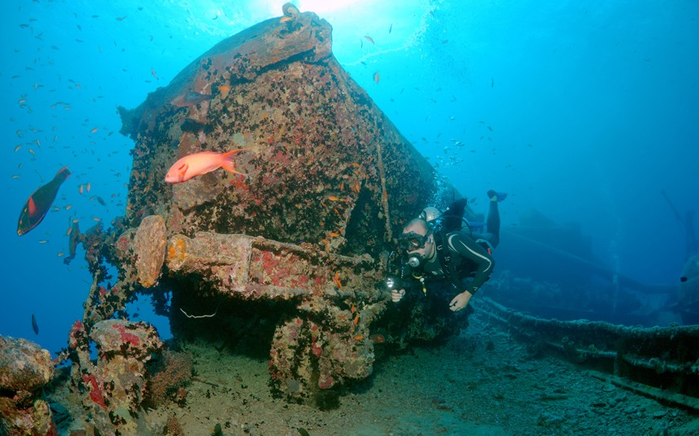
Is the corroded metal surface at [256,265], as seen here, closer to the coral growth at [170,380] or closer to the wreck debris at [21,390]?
the coral growth at [170,380]

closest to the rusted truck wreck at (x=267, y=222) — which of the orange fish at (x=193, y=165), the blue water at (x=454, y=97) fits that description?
the orange fish at (x=193, y=165)

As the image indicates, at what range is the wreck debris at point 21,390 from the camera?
2.26 meters

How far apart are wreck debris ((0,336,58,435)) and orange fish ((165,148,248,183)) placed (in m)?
1.79

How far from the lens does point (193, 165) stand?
3439mm

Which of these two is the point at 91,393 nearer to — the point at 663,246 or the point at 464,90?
the point at 464,90

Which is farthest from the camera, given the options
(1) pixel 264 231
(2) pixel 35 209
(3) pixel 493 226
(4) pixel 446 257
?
(3) pixel 493 226

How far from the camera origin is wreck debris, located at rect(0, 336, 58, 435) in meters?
2.26

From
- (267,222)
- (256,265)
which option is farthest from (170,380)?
(267,222)

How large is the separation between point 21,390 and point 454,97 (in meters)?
25.6

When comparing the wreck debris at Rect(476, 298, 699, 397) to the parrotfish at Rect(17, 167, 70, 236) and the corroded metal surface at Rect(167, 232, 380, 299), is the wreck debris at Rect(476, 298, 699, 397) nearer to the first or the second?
the corroded metal surface at Rect(167, 232, 380, 299)

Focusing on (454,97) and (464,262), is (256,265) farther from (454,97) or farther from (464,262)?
(454,97)

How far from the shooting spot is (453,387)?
18.1 feet

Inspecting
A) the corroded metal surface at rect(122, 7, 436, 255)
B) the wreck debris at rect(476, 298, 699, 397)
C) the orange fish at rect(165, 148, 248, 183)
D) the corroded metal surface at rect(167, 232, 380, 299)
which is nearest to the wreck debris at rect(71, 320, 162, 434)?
the corroded metal surface at rect(167, 232, 380, 299)

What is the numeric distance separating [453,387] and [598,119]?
145m
